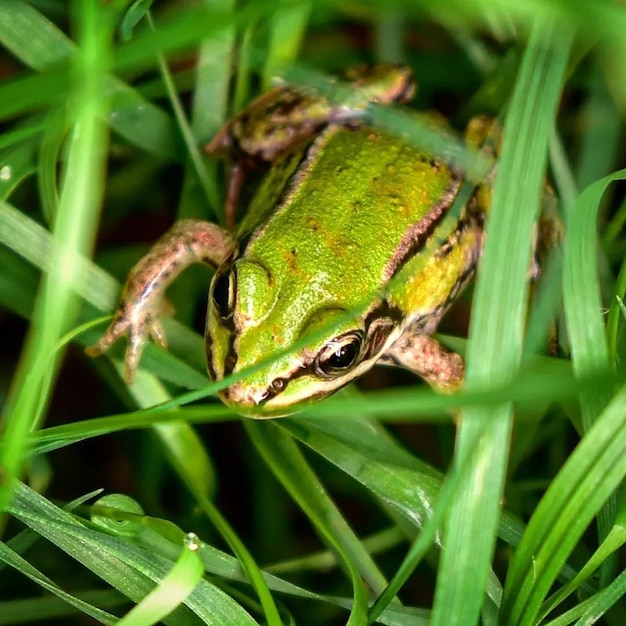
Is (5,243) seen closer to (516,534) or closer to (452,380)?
(452,380)

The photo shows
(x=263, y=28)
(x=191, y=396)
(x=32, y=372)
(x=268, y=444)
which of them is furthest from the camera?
(x=263, y=28)

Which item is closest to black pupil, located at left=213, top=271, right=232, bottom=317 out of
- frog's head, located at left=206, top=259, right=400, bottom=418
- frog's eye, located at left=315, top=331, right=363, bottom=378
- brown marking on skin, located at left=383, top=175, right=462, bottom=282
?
frog's head, located at left=206, top=259, right=400, bottom=418

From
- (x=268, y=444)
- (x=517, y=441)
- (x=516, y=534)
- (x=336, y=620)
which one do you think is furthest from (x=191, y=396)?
(x=336, y=620)

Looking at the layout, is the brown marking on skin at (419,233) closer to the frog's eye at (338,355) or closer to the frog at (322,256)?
the frog at (322,256)

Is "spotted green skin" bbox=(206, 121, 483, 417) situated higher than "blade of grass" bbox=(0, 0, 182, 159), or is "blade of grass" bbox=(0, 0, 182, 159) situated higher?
"blade of grass" bbox=(0, 0, 182, 159)

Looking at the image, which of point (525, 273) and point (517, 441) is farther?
point (517, 441)

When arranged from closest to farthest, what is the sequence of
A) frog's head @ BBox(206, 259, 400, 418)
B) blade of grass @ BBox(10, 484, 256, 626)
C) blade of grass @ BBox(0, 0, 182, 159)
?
blade of grass @ BBox(10, 484, 256, 626), frog's head @ BBox(206, 259, 400, 418), blade of grass @ BBox(0, 0, 182, 159)

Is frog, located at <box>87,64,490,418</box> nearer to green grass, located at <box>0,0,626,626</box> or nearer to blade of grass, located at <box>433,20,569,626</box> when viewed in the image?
green grass, located at <box>0,0,626,626</box>

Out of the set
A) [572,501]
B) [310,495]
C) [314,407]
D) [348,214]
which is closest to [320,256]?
[348,214]
